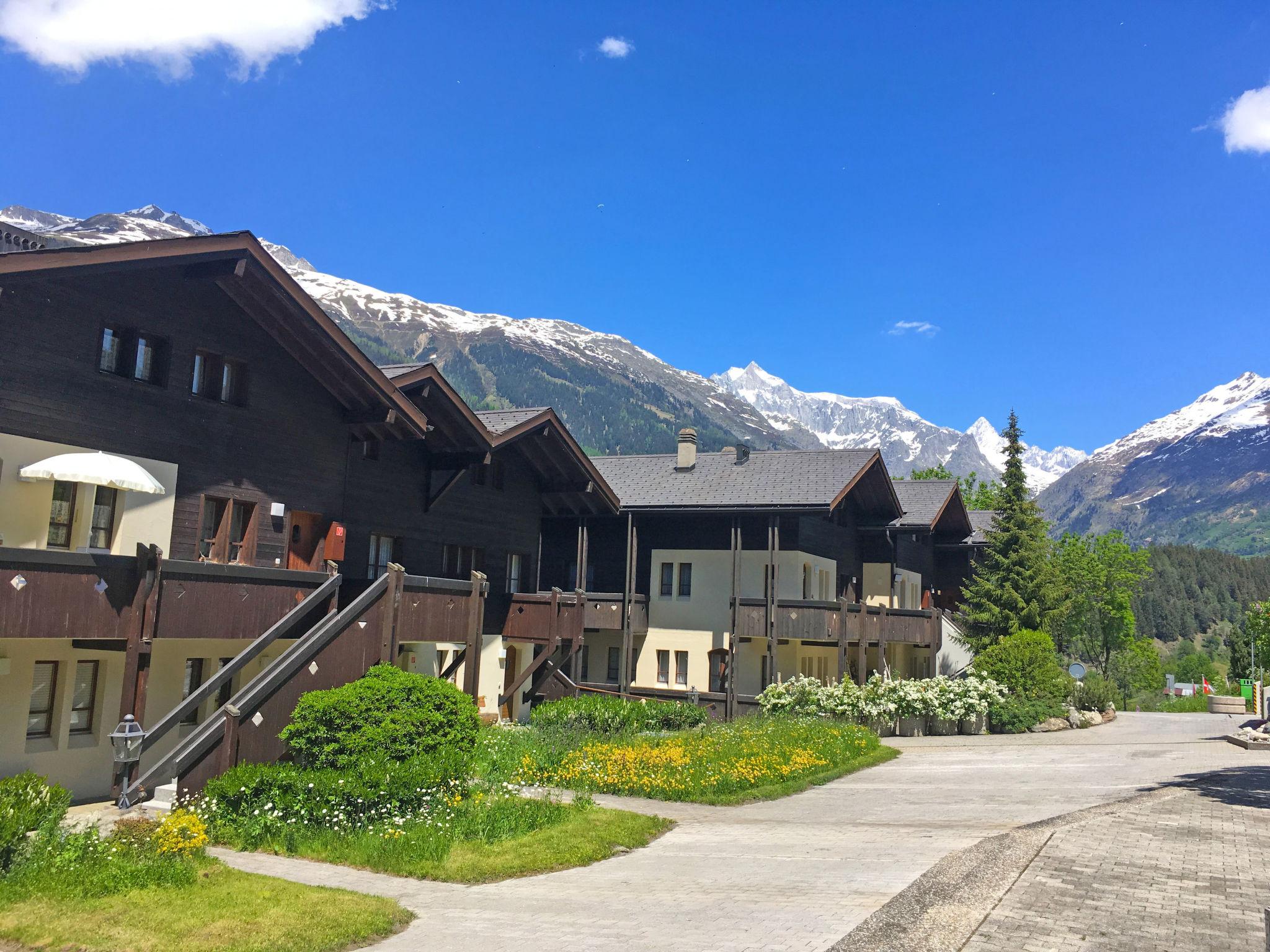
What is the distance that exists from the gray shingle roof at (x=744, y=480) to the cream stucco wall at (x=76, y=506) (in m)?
17.7

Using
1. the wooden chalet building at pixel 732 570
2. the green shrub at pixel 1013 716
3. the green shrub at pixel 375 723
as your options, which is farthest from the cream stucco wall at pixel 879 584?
the green shrub at pixel 375 723

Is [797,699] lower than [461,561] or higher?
lower

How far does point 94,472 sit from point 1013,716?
81.8ft

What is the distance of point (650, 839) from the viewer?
13.6m

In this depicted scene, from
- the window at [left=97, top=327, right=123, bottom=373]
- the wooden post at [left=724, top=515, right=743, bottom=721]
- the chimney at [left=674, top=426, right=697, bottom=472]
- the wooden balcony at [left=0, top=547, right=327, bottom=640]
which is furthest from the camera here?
the chimney at [left=674, top=426, right=697, bottom=472]

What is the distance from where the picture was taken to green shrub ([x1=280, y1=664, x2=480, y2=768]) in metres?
A: 14.8

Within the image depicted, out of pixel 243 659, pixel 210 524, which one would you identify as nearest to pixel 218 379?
pixel 210 524

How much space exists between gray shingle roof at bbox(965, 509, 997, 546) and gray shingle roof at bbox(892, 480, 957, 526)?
4892 millimetres

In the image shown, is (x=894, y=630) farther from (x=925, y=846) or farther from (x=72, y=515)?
(x=72, y=515)

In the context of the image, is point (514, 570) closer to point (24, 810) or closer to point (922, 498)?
point (24, 810)

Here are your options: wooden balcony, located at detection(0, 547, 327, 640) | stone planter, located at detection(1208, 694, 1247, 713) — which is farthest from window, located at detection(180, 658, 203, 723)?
stone planter, located at detection(1208, 694, 1247, 713)

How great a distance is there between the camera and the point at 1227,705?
3784 centimetres

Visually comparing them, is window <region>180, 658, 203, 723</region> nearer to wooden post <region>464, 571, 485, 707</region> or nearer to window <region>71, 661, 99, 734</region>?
window <region>71, 661, 99, 734</region>

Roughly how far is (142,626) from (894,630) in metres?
25.8
